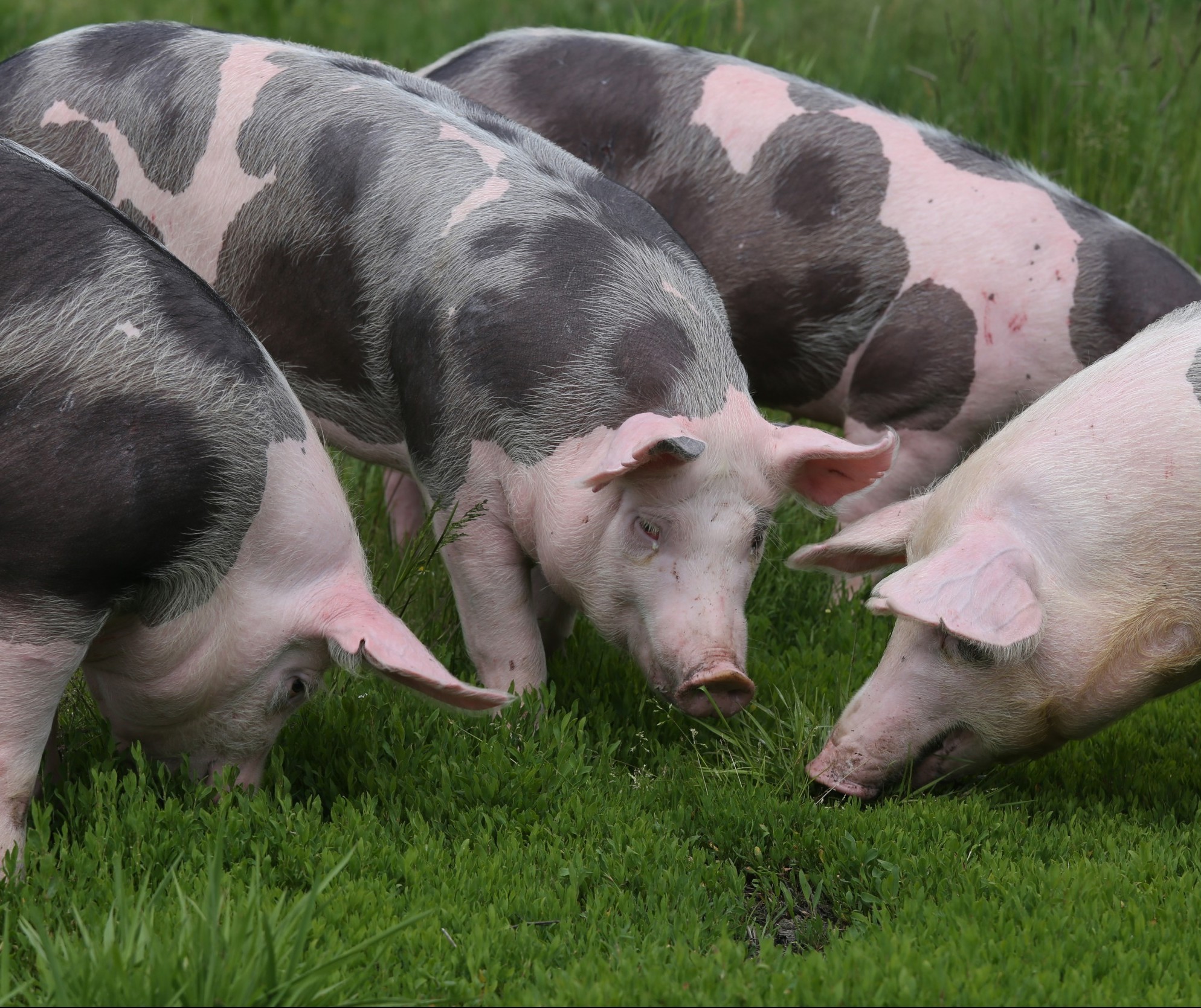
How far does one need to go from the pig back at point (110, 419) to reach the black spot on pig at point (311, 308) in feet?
2.71

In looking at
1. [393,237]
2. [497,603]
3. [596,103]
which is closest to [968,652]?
[497,603]

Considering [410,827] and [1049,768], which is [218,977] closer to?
[410,827]

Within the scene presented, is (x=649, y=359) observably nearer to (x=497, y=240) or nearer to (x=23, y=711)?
(x=497, y=240)

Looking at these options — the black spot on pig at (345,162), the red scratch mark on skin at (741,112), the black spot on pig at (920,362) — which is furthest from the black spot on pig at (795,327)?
the black spot on pig at (345,162)

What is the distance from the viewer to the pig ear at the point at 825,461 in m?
4.11

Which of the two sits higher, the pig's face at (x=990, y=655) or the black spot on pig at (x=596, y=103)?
the black spot on pig at (x=596, y=103)

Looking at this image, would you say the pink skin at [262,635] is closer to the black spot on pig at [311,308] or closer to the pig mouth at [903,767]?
the black spot on pig at [311,308]

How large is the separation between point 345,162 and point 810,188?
1.69 meters

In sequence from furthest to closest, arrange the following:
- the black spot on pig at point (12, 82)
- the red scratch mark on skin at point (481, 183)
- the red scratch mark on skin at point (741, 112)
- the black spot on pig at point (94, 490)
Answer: the red scratch mark on skin at point (741, 112)
the black spot on pig at point (12, 82)
the red scratch mark on skin at point (481, 183)
the black spot on pig at point (94, 490)

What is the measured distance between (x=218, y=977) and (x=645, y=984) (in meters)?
0.81

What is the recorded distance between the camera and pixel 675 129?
560 cm

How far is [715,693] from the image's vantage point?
165 inches

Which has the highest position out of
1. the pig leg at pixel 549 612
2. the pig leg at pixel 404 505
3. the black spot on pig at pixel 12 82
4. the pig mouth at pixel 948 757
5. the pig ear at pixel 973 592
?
the black spot on pig at pixel 12 82

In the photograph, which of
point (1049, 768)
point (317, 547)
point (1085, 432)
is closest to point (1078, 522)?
point (1085, 432)
